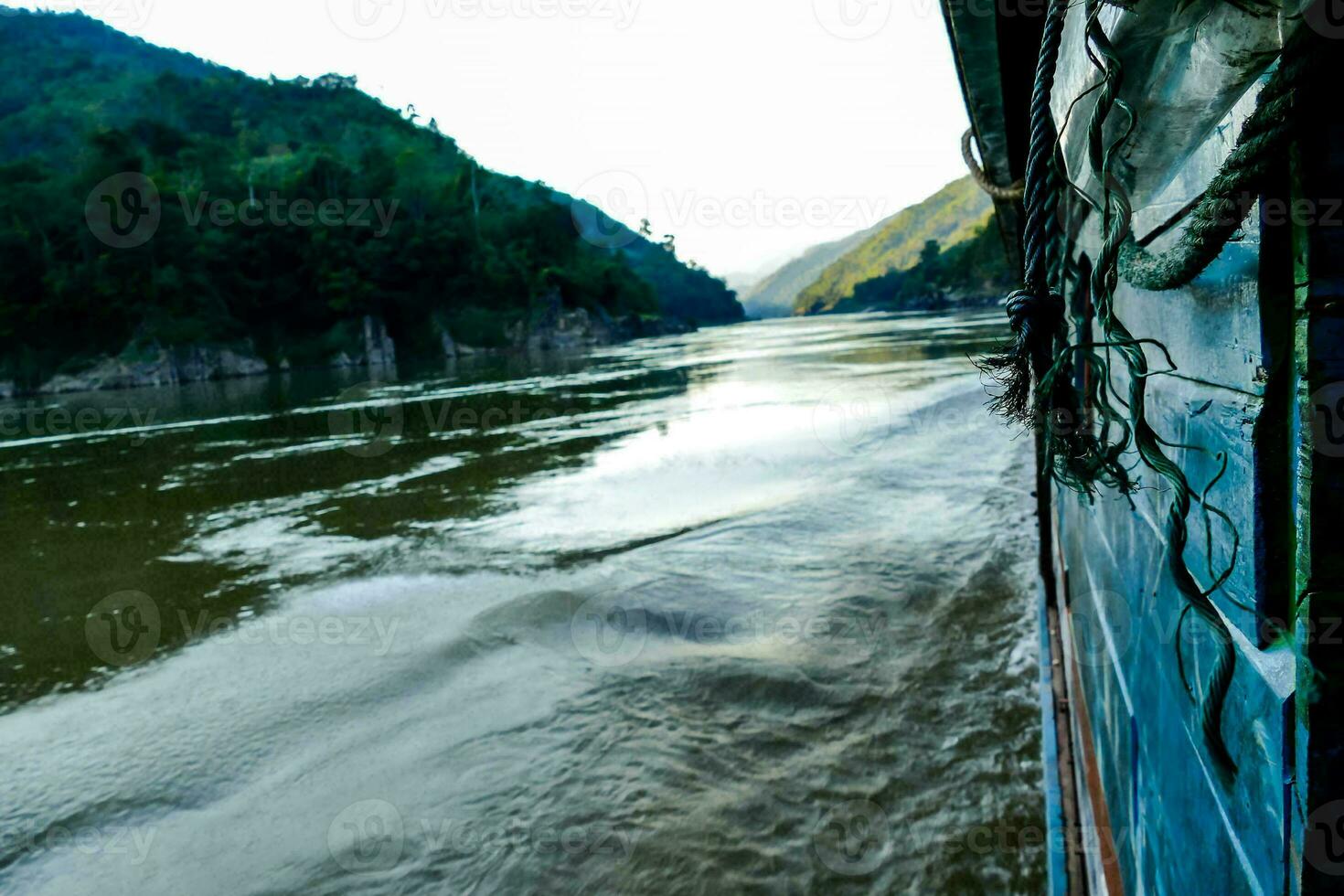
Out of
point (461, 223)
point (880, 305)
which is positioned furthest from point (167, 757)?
point (880, 305)

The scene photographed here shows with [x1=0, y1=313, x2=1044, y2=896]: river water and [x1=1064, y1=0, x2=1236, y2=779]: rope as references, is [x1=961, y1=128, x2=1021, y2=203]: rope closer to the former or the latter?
[x1=0, y1=313, x2=1044, y2=896]: river water

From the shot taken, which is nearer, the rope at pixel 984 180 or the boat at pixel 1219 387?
the boat at pixel 1219 387

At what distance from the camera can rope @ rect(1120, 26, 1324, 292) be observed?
685mm

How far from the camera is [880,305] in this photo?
152250mm

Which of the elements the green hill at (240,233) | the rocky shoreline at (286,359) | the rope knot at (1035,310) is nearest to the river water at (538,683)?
the rope knot at (1035,310)

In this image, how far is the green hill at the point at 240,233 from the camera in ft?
172

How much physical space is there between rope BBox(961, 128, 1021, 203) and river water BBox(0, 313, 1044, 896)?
9.32ft

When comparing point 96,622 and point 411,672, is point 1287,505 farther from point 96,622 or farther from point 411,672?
point 96,622

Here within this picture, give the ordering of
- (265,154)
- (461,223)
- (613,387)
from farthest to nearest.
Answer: (265,154) < (461,223) < (613,387)

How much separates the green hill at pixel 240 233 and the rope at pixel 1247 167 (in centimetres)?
6059

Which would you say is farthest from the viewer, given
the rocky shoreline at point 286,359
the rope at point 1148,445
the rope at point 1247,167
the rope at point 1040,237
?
the rocky shoreline at point 286,359

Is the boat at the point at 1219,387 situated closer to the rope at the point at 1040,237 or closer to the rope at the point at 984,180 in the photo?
the rope at the point at 1040,237

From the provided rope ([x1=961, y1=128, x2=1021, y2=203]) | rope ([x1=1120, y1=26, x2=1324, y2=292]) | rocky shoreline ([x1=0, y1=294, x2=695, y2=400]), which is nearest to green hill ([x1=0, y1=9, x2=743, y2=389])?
rocky shoreline ([x1=0, y1=294, x2=695, y2=400])

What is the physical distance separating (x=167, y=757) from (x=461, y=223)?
83292 millimetres
